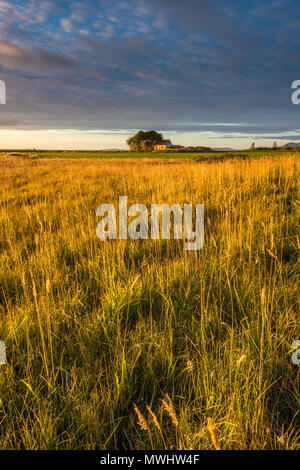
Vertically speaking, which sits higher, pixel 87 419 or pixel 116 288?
pixel 116 288

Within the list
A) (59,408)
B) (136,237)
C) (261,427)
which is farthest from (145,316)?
(136,237)

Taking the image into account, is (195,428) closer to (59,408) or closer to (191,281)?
(59,408)

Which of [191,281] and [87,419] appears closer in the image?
[87,419]

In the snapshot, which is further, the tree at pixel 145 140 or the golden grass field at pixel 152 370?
the tree at pixel 145 140

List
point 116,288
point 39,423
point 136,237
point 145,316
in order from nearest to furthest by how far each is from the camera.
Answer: point 39,423 < point 145,316 < point 116,288 < point 136,237

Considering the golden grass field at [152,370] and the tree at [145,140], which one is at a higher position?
the tree at [145,140]

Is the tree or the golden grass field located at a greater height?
the tree

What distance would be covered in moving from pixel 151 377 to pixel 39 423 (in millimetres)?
581

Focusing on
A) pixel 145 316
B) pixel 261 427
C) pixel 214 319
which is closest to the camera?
pixel 261 427

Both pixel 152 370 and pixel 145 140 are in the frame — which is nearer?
pixel 152 370

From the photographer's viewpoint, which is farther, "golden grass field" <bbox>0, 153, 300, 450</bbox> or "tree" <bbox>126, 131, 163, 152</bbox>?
"tree" <bbox>126, 131, 163, 152</bbox>

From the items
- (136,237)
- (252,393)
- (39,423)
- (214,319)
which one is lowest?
(39,423)

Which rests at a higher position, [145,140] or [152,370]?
[145,140]

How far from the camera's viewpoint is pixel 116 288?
2.25 m
